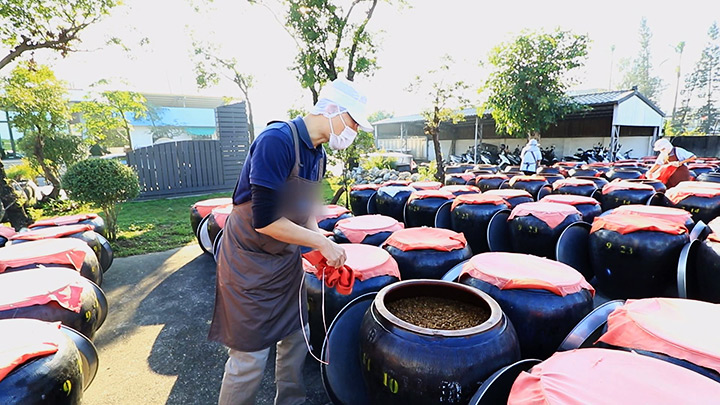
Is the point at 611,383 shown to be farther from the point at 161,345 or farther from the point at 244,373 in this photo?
the point at 161,345

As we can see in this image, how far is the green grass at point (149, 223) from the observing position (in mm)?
5965

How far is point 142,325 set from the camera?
3488 mm

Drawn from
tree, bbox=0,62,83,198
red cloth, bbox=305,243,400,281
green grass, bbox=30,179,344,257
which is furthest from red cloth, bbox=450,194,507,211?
tree, bbox=0,62,83,198

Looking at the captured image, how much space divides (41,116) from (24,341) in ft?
33.0

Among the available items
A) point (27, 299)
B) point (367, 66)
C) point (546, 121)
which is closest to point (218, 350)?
point (27, 299)

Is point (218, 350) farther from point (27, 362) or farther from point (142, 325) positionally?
point (27, 362)

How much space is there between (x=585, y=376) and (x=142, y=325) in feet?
12.5

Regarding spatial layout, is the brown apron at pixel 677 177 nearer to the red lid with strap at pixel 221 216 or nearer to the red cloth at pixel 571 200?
the red cloth at pixel 571 200

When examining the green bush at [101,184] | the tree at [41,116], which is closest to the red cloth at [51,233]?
the green bush at [101,184]

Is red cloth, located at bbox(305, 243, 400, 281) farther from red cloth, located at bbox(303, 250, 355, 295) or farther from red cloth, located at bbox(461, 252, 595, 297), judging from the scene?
red cloth, located at bbox(461, 252, 595, 297)

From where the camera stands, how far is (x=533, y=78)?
37.5 feet

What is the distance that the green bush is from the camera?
572 centimetres

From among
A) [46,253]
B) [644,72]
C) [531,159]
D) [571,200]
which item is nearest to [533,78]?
[531,159]

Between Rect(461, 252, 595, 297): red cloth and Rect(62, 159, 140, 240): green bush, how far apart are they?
6.11m
